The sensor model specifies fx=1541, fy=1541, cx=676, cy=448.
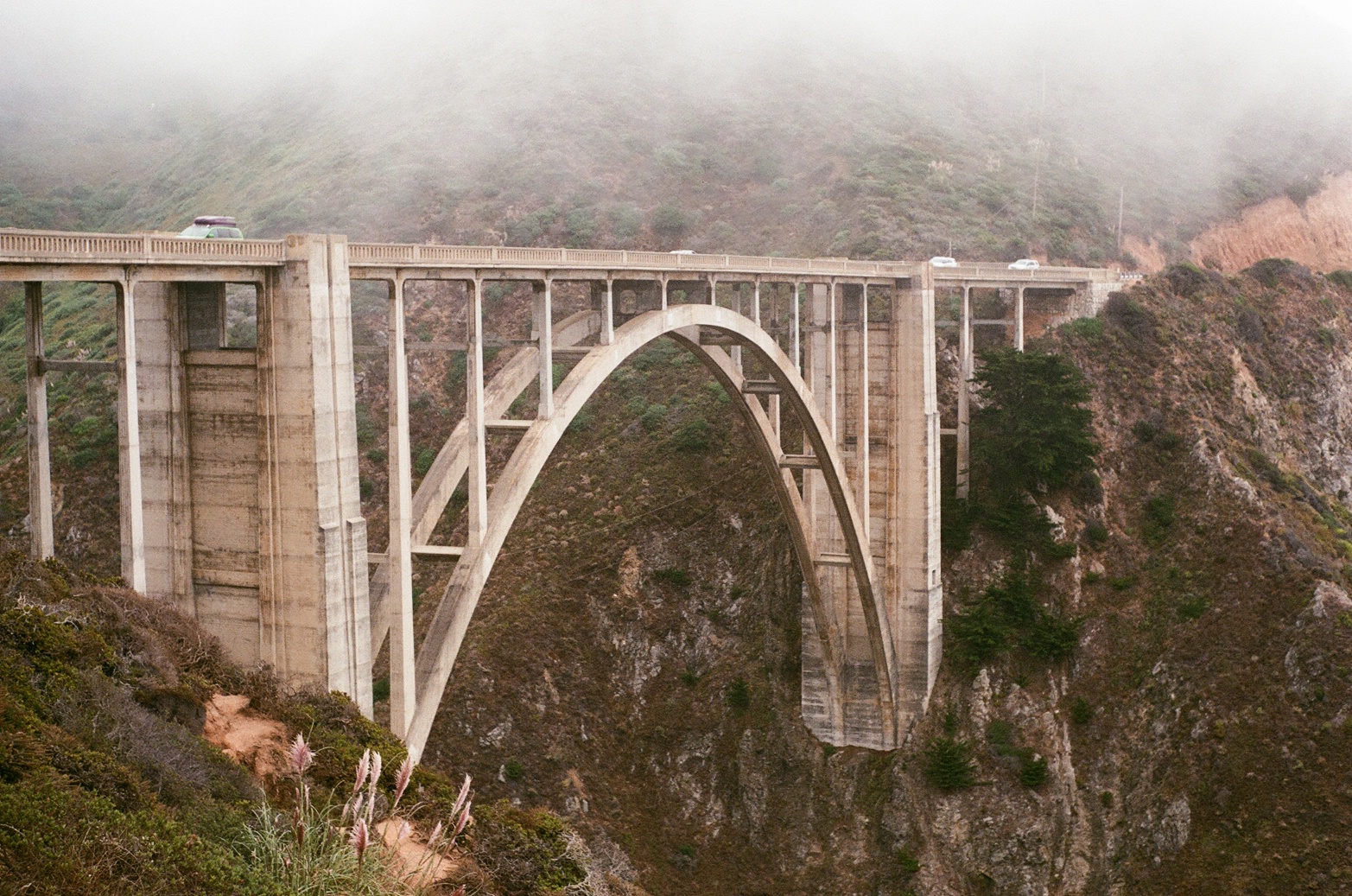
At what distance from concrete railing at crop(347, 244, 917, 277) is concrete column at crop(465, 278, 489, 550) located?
69cm

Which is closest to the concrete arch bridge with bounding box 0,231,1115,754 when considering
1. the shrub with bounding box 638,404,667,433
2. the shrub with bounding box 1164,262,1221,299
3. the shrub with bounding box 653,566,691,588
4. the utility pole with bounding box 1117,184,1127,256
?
the shrub with bounding box 653,566,691,588

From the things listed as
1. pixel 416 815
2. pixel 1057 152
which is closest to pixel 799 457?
pixel 416 815

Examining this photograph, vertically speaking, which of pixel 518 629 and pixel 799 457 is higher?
pixel 799 457

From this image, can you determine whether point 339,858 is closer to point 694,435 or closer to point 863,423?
point 863,423

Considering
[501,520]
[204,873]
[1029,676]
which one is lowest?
[1029,676]

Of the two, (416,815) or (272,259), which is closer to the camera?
(416,815)

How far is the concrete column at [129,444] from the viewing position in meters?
18.1

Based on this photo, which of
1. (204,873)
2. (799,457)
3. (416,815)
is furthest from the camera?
(799,457)

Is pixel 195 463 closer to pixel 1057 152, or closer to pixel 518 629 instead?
pixel 518 629

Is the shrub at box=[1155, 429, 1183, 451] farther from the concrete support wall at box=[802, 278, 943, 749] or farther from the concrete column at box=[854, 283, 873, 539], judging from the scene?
the concrete column at box=[854, 283, 873, 539]

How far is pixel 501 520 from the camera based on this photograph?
24.7 meters

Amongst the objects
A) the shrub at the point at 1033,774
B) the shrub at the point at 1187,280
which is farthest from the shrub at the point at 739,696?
the shrub at the point at 1187,280

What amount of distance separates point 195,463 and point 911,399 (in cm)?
2468

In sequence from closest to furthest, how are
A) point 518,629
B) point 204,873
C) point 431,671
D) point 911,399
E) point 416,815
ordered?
point 204,873, point 416,815, point 431,671, point 911,399, point 518,629
